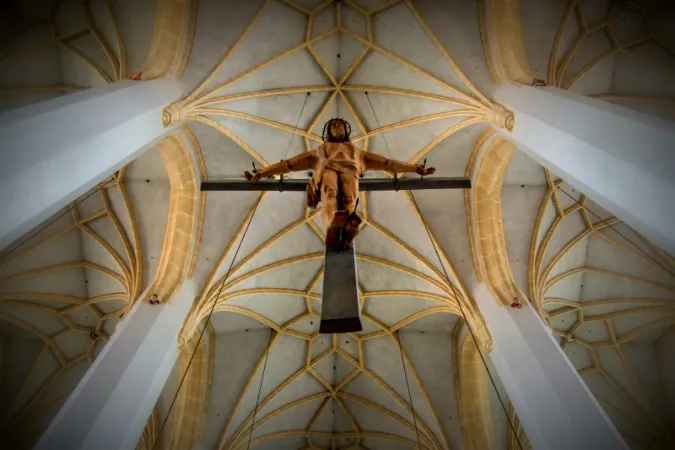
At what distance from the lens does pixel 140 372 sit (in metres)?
8.22

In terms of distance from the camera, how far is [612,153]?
19.0 feet

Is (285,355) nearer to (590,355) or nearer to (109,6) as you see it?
(590,355)

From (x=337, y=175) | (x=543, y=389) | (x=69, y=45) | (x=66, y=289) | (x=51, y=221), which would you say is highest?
(x=69, y=45)

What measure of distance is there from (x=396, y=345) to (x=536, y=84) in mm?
8706

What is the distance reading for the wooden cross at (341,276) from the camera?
5.09 metres

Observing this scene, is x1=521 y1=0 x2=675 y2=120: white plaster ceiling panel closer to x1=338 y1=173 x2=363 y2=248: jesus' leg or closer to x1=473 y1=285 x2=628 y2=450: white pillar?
x1=473 y1=285 x2=628 y2=450: white pillar

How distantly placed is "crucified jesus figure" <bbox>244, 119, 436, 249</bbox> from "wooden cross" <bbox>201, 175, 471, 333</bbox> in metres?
0.16

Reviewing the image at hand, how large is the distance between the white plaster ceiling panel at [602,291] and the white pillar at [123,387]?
786 cm

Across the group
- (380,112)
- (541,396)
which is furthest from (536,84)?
(541,396)

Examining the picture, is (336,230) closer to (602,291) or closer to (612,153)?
(612,153)

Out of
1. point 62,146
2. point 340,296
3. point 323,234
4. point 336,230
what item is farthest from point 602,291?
point 62,146

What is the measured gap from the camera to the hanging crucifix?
520 cm

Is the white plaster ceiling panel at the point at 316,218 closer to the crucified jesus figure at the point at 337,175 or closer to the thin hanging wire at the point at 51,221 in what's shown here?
the thin hanging wire at the point at 51,221

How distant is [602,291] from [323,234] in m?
8.08
